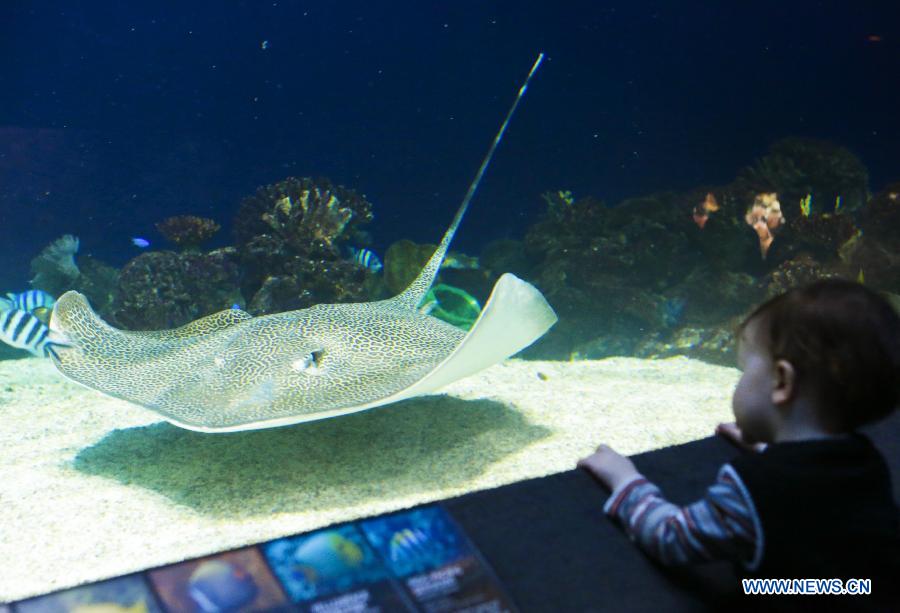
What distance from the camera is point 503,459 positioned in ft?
10.4

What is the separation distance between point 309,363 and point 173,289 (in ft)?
15.6

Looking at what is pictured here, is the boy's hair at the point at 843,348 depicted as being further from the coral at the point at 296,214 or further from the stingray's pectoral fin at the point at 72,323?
the coral at the point at 296,214

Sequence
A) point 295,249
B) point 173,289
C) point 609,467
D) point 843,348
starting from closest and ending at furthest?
point 843,348 → point 609,467 → point 173,289 → point 295,249

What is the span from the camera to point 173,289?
23.1ft

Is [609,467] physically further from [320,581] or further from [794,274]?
[794,274]

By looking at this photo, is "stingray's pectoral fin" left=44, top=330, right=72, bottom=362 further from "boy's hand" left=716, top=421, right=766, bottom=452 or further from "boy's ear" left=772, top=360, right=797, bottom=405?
"boy's ear" left=772, top=360, right=797, bottom=405

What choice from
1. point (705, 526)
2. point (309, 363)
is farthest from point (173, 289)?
point (705, 526)

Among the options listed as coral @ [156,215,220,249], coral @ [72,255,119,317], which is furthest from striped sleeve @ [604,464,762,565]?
coral @ [72,255,119,317]

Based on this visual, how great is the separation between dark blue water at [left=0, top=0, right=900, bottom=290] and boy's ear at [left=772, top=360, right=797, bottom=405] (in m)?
9.58

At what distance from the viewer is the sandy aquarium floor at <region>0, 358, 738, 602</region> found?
2.36 meters

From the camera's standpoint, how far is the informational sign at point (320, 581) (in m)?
1.39

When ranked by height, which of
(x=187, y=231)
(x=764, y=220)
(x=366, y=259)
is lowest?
(x=764, y=220)

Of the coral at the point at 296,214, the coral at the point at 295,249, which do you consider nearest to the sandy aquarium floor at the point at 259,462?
the coral at the point at 295,249

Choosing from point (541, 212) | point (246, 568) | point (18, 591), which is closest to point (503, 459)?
point (246, 568)
